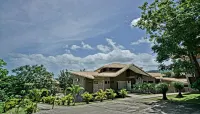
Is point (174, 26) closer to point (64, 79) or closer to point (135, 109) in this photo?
point (135, 109)

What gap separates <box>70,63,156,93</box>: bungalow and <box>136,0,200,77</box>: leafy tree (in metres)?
13.1

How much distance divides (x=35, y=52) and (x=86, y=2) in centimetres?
1533

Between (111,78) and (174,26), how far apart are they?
19.7m

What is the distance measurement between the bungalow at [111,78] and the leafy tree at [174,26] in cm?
1312

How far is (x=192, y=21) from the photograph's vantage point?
15.4 meters

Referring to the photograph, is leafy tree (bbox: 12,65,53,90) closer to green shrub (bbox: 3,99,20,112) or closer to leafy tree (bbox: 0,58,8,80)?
green shrub (bbox: 3,99,20,112)

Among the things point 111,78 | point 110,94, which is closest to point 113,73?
point 111,78

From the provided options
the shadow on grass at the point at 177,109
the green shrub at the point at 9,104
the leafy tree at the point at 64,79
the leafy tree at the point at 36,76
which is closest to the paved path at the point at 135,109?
the shadow on grass at the point at 177,109

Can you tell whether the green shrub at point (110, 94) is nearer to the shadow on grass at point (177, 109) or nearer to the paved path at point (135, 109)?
the paved path at point (135, 109)

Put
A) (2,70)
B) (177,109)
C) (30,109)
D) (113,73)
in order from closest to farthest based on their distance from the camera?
(2,70)
(177,109)
(30,109)
(113,73)

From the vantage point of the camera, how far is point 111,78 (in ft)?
113

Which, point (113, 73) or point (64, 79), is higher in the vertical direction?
point (113, 73)

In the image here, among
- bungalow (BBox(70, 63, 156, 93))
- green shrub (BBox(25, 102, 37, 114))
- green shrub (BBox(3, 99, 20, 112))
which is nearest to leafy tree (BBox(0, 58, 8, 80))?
green shrub (BBox(25, 102, 37, 114))

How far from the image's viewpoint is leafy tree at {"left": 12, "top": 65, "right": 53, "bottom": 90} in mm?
32500
